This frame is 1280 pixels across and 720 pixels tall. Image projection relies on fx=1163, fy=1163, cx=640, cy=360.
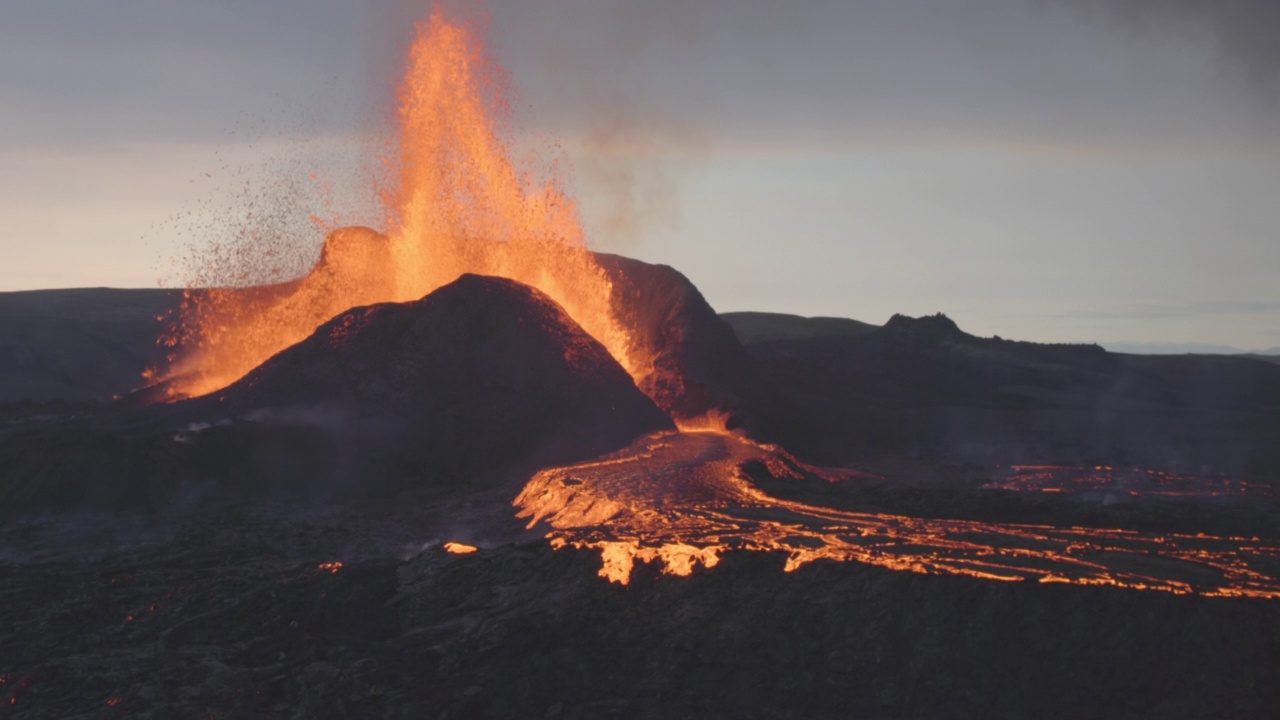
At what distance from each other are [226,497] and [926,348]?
31.1 m

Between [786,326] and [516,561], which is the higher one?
[786,326]

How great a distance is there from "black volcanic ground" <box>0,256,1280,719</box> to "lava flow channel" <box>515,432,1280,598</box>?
1.15 ft

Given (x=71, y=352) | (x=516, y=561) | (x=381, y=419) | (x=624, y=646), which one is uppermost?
(x=71, y=352)

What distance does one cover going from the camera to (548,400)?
23.7m

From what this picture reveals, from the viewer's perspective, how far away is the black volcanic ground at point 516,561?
9.20 metres

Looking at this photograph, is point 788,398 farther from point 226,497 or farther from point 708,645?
point 708,645

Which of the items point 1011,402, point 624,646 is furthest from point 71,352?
point 624,646

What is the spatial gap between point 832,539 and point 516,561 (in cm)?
345

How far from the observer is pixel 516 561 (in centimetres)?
1279

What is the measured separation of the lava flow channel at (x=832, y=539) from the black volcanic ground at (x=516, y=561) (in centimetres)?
35

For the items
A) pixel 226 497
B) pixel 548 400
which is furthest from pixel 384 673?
pixel 548 400

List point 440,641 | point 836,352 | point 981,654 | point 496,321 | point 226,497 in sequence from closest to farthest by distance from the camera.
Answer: point 981,654 → point 440,641 → point 226,497 → point 496,321 → point 836,352

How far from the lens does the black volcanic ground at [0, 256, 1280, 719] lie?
9203 millimetres

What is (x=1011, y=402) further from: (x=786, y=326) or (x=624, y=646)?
(x=786, y=326)
